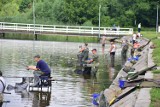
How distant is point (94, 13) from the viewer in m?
90.1

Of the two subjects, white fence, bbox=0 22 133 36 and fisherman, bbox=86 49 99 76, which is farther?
white fence, bbox=0 22 133 36

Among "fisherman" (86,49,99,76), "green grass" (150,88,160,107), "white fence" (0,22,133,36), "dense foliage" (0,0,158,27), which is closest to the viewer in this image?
"green grass" (150,88,160,107)

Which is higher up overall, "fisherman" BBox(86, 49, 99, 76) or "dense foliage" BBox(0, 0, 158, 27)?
"dense foliage" BBox(0, 0, 158, 27)

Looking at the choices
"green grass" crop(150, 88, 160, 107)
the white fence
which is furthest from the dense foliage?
"green grass" crop(150, 88, 160, 107)

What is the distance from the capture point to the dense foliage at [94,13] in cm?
8975

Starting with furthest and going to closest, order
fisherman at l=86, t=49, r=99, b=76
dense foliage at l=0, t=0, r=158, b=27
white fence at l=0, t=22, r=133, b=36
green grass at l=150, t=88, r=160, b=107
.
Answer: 1. dense foliage at l=0, t=0, r=158, b=27
2. white fence at l=0, t=22, r=133, b=36
3. fisherman at l=86, t=49, r=99, b=76
4. green grass at l=150, t=88, r=160, b=107

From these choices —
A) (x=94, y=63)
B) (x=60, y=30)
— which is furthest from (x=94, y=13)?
(x=94, y=63)

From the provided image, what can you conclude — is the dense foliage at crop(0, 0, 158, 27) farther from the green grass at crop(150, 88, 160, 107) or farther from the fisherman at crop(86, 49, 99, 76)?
the green grass at crop(150, 88, 160, 107)

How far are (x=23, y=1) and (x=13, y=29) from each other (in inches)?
1539

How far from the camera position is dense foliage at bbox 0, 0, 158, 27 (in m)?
89.8

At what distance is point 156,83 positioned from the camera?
17.5 m

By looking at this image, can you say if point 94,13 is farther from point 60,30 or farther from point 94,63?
point 94,63

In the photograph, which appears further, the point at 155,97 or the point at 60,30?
the point at 60,30

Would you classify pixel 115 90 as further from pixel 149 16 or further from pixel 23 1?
pixel 23 1
